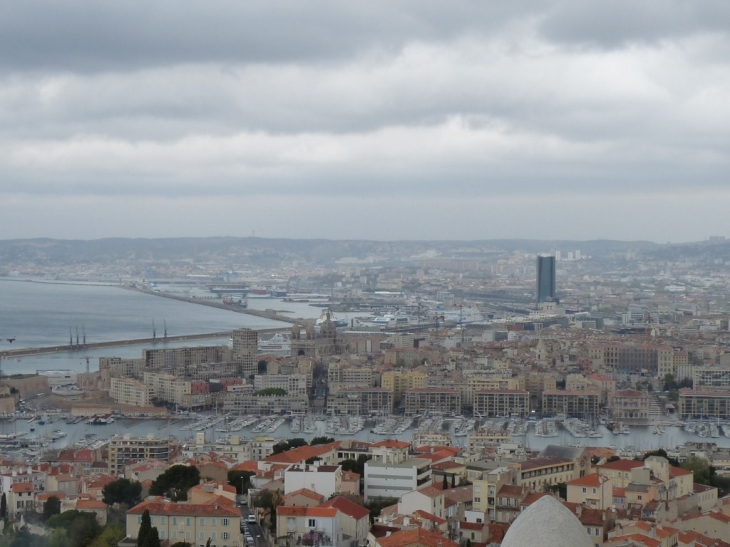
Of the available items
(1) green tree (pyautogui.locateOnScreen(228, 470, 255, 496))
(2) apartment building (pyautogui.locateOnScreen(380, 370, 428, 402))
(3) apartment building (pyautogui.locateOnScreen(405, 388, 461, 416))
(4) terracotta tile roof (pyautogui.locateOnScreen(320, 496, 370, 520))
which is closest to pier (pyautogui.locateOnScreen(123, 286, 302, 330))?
(2) apartment building (pyautogui.locateOnScreen(380, 370, 428, 402))

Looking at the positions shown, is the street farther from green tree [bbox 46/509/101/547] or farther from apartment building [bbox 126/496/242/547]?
green tree [bbox 46/509/101/547]

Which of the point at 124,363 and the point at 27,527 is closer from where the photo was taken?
the point at 27,527

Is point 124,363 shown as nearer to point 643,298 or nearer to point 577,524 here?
point 577,524

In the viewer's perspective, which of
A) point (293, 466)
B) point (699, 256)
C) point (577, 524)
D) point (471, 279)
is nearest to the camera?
point (577, 524)

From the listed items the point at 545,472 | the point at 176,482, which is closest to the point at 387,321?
the point at 545,472

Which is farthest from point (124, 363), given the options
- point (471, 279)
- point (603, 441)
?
point (471, 279)

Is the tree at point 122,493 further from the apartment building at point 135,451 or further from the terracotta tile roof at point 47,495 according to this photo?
the apartment building at point 135,451

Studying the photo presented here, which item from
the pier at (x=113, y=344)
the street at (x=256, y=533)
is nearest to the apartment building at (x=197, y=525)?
the street at (x=256, y=533)
